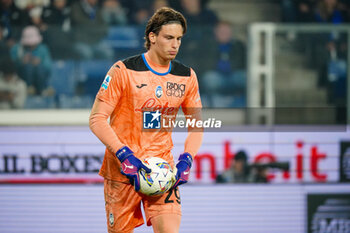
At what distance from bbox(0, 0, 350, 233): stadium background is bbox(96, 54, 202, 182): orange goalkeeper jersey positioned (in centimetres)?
200

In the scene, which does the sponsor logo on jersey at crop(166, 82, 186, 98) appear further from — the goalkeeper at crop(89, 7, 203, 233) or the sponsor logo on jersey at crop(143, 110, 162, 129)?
the sponsor logo on jersey at crop(143, 110, 162, 129)

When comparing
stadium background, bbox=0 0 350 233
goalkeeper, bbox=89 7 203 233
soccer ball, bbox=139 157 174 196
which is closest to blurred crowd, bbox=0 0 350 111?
stadium background, bbox=0 0 350 233

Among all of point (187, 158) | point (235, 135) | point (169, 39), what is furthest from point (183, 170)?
point (235, 135)

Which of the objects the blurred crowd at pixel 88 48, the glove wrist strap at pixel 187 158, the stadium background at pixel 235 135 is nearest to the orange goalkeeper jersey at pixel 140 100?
the glove wrist strap at pixel 187 158

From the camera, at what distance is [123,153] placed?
233 centimetres

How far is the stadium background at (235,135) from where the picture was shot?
4.59m

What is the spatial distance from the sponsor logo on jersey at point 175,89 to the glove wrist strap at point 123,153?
42 centimetres

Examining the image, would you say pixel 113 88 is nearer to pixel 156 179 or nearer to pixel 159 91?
pixel 159 91

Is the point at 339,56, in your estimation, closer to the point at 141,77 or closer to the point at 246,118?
the point at 246,118

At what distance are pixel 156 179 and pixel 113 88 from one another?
546 millimetres

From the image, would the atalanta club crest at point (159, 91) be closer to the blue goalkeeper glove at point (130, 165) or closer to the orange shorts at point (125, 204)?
the blue goalkeeper glove at point (130, 165)

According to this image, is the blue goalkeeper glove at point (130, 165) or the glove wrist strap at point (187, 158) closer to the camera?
the blue goalkeeper glove at point (130, 165)

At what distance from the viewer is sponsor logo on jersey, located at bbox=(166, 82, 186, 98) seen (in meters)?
2.56

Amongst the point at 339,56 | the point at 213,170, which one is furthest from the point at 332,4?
the point at 213,170
